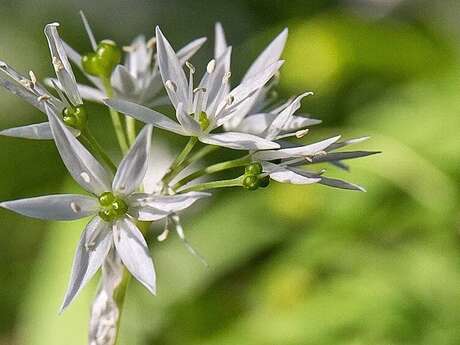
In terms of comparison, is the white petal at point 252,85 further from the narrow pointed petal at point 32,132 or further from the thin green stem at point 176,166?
the narrow pointed petal at point 32,132

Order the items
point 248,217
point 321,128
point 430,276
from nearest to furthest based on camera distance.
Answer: point 430,276 < point 248,217 < point 321,128

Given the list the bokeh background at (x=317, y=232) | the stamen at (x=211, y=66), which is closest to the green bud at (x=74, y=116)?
the stamen at (x=211, y=66)

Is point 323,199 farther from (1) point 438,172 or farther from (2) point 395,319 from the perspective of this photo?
(2) point 395,319

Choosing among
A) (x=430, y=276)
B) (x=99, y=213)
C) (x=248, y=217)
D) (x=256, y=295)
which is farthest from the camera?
(x=248, y=217)

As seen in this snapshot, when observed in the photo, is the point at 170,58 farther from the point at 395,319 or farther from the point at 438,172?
the point at 438,172

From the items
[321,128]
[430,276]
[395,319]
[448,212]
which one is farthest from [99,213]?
[321,128]

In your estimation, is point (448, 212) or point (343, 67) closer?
point (448, 212)

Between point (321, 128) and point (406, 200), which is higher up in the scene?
point (321, 128)

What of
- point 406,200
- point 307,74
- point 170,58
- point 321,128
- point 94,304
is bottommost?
point 94,304
